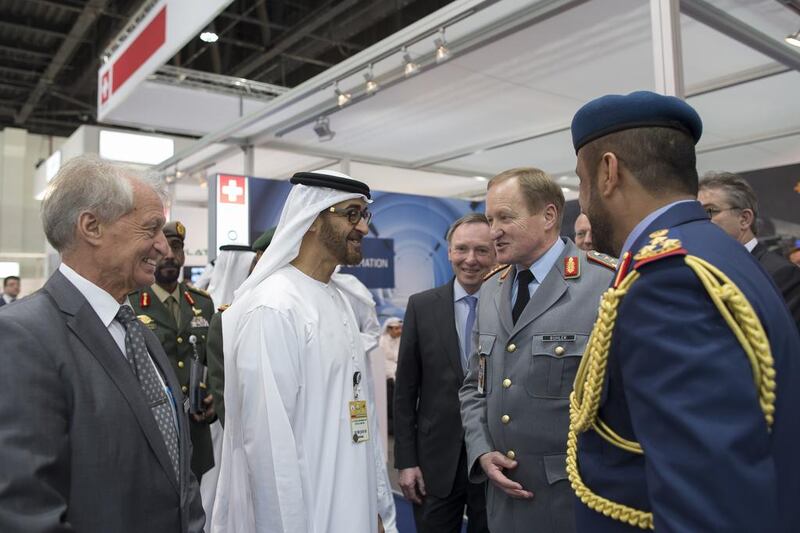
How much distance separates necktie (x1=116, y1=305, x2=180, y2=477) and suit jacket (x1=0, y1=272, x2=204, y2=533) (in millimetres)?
73

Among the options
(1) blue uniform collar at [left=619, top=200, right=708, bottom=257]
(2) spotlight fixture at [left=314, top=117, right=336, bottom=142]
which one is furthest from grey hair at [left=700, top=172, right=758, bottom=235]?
(2) spotlight fixture at [left=314, top=117, right=336, bottom=142]

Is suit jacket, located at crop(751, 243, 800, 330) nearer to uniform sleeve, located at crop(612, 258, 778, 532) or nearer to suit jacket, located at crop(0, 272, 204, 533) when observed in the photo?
uniform sleeve, located at crop(612, 258, 778, 532)

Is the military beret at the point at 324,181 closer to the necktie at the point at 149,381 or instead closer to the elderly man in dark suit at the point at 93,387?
the elderly man in dark suit at the point at 93,387

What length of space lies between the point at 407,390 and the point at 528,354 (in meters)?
1.10

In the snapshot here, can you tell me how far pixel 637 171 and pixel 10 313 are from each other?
1286 mm

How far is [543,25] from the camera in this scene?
423 centimetres

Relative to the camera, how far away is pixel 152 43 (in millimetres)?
4895

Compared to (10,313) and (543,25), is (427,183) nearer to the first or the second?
(543,25)

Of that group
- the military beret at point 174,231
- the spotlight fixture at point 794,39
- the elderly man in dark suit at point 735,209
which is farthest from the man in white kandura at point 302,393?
the spotlight fixture at point 794,39

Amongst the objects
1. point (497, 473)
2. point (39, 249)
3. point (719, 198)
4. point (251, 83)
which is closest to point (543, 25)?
point (719, 198)

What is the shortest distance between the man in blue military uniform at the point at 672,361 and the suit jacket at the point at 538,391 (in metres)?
0.58

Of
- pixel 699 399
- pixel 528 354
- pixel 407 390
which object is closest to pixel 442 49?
pixel 407 390

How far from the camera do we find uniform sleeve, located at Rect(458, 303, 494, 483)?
201 cm

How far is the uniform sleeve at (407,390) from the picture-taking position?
9.29ft
